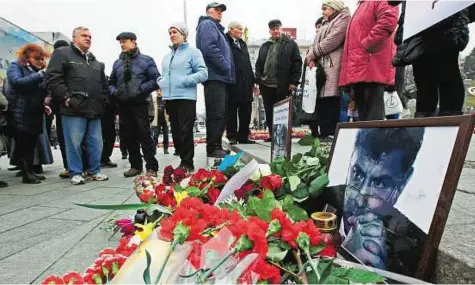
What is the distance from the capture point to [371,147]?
3.73 ft

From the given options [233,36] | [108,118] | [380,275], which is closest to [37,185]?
[108,118]

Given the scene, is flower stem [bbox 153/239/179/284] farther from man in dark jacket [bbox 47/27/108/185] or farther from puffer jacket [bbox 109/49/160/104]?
puffer jacket [bbox 109/49/160/104]

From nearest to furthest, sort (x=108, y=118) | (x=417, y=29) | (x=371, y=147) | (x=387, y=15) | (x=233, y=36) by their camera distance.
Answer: (x=371, y=147) → (x=417, y=29) → (x=387, y=15) → (x=233, y=36) → (x=108, y=118)

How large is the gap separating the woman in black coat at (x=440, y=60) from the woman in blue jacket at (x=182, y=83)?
2.00m

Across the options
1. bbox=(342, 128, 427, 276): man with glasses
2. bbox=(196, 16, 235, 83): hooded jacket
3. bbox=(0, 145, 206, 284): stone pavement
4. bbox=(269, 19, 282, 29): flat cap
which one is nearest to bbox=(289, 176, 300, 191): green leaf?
bbox=(342, 128, 427, 276): man with glasses

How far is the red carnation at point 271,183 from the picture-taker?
1.42 metres

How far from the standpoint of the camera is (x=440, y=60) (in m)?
2.39

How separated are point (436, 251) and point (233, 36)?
14.9 feet

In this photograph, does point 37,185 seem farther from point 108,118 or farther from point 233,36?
point 233,36

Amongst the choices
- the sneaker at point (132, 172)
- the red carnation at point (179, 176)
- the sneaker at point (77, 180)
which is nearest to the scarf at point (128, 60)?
the sneaker at point (132, 172)

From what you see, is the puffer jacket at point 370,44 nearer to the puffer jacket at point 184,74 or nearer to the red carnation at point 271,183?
the puffer jacket at point 184,74

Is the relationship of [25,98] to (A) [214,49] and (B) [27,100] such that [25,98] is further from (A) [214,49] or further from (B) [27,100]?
(A) [214,49]

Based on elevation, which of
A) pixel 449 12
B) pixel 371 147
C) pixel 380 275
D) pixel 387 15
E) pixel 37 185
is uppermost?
pixel 387 15

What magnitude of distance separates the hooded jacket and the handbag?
5.57 ft
